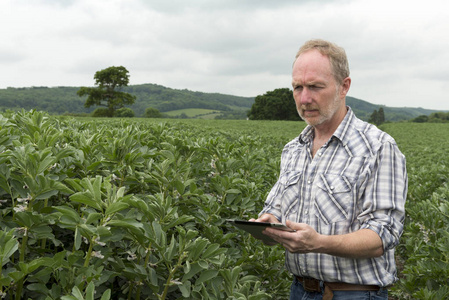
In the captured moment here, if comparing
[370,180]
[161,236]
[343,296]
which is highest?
[370,180]

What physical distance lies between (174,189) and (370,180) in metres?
1.14

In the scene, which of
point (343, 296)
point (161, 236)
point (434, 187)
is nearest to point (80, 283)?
point (161, 236)

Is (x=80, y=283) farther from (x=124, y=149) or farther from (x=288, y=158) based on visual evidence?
(x=288, y=158)

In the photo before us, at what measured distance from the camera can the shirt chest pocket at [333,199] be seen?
2365 millimetres

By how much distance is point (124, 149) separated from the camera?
7.89 ft

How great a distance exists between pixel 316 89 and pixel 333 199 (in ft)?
2.26

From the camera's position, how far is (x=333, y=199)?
2.38 m

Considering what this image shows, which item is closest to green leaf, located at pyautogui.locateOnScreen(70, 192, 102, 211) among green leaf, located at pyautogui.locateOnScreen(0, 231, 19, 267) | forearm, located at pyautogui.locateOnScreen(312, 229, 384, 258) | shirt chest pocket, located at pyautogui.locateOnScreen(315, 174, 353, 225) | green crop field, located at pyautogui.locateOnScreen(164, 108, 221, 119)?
green leaf, located at pyautogui.locateOnScreen(0, 231, 19, 267)

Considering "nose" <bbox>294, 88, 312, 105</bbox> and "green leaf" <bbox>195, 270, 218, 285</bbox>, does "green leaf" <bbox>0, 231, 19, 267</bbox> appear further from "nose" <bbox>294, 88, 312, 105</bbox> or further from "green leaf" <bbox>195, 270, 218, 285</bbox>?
"nose" <bbox>294, 88, 312, 105</bbox>

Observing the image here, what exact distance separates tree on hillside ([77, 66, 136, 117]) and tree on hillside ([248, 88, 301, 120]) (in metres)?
24.7

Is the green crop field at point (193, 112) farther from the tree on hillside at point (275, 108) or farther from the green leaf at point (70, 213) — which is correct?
the green leaf at point (70, 213)

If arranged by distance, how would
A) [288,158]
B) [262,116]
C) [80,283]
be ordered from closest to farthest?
[80,283] → [288,158] → [262,116]

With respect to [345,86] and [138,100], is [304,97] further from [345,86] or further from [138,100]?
[138,100]

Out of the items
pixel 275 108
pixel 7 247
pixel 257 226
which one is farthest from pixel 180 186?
pixel 275 108
